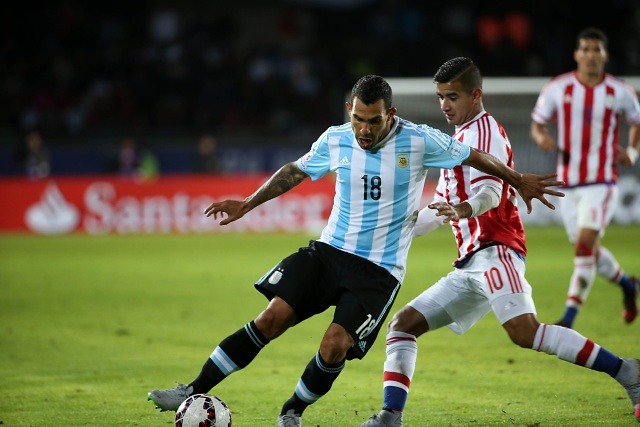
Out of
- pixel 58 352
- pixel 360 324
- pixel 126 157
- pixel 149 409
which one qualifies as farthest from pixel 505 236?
pixel 126 157

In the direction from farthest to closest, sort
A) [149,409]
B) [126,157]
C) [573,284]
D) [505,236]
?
[126,157]
[573,284]
[149,409]
[505,236]

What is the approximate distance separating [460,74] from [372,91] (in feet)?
2.66

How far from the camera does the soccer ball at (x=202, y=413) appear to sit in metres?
5.36

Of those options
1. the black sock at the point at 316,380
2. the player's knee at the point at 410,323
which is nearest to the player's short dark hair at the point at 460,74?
the player's knee at the point at 410,323

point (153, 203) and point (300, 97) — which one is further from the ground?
point (300, 97)

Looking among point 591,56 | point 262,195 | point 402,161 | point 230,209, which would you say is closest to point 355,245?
point 402,161

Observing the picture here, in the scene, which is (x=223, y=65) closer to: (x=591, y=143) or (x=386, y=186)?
(x=591, y=143)

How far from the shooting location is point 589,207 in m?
9.59

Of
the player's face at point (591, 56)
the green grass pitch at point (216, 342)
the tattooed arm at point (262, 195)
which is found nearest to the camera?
the tattooed arm at point (262, 195)

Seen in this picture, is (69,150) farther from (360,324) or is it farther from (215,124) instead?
(360,324)

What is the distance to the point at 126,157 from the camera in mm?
23812

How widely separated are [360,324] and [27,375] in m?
3.41

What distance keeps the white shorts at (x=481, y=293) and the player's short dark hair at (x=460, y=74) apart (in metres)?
1.02

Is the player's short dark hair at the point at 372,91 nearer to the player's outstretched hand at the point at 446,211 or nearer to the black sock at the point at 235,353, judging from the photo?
the player's outstretched hand at the point at 446,211
